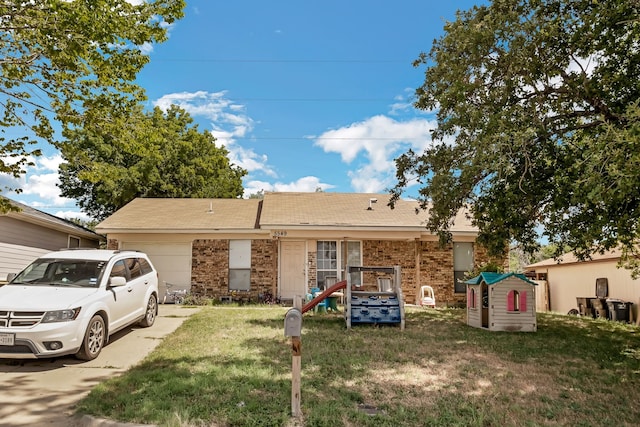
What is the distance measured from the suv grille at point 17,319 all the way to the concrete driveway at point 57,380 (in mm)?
684

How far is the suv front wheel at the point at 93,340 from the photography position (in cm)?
674

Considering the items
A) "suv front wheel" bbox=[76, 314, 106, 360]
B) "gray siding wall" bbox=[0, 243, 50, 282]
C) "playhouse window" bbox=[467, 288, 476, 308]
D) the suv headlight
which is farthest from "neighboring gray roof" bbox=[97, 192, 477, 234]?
the suv headlight

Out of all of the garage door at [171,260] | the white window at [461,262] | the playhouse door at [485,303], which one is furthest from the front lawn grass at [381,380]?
the garage door at [171,260]

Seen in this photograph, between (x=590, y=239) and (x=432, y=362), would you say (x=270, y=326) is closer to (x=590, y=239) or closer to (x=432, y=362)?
(x=432, y=362)

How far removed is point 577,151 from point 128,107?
388 inches

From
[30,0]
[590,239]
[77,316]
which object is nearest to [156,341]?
[77,316]

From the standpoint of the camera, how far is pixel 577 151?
8.33 m

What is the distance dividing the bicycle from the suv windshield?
24.6 feet

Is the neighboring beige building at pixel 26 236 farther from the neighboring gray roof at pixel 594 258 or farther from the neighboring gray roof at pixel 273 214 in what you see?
the neighboring gray roof at pixel 594 258

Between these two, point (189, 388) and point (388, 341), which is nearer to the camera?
point (189, 388)

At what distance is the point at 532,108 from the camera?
9.27 m

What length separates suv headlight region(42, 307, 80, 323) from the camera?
635 centimetres

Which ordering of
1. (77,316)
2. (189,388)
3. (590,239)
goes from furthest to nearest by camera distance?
1. (590,239)
2. (77,316)
3. (189,388)

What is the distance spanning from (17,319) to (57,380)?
44.7 inches
